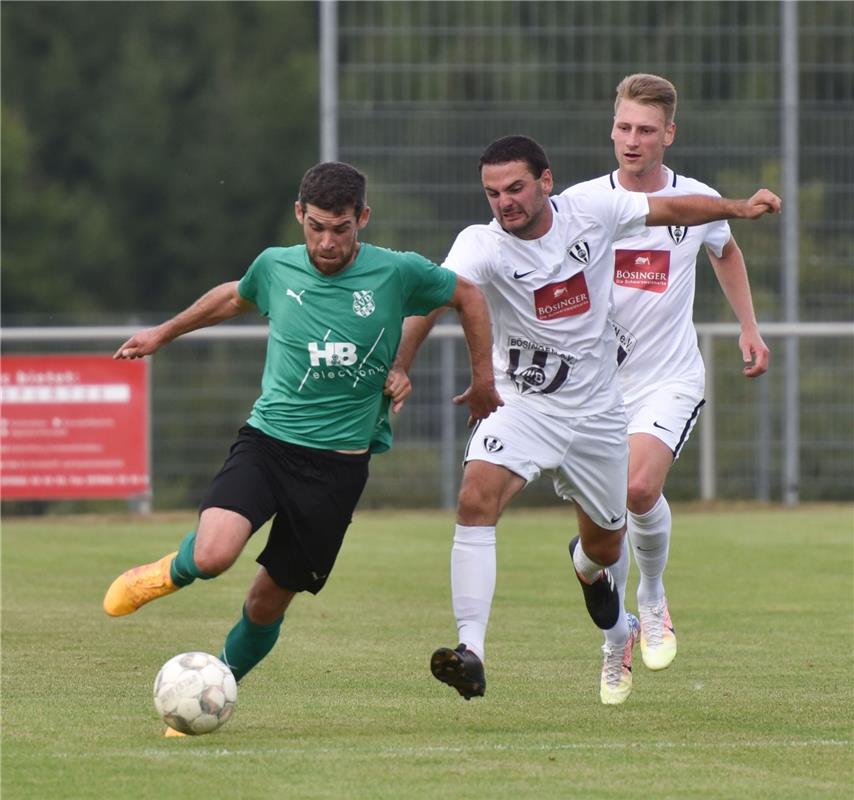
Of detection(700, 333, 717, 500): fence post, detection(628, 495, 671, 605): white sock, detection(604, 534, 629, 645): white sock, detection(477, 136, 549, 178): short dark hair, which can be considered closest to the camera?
detection(477, 136, 549, 178): short dark hair

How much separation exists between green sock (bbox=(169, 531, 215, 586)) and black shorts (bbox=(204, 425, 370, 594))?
0.65ft

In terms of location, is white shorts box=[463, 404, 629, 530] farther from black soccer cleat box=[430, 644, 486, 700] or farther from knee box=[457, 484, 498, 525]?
black soccer cleat box=[430, 644, 486, 700]

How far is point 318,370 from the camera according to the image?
24.0 ft

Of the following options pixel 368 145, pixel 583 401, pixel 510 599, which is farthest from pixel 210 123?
pixel 583 401

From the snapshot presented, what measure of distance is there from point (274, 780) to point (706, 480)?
1390cm

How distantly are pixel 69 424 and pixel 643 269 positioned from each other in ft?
33.5

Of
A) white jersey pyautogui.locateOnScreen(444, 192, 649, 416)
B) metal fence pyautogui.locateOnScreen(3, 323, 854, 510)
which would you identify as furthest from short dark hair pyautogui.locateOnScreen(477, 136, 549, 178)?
metal fence pyautogui.locateOnScreen(3, 323, 854, 510)

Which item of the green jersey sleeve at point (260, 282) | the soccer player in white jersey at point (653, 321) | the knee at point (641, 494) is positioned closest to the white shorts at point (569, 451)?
the knee at point (641, 494)

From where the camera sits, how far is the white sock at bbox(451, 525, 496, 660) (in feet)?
24.3

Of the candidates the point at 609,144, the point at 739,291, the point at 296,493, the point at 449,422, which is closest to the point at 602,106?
the point at 609,144

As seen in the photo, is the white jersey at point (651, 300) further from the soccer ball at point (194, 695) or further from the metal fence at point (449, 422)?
the metal fence at point (449, 422)

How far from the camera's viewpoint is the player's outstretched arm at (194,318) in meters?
7.43

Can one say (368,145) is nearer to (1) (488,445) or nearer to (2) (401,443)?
(2) (401,443)

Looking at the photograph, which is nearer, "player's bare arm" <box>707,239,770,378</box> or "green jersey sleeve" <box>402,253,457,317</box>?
"green jersey sleeve" <box>402,253,457,317</box>
